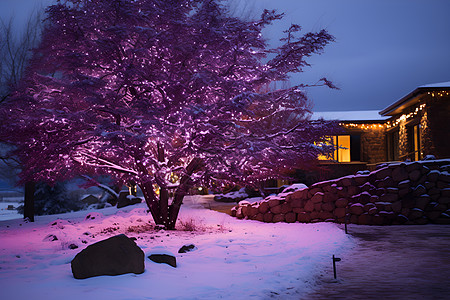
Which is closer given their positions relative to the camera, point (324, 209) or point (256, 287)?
point (256, 287)

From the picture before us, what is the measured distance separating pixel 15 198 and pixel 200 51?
177 ft

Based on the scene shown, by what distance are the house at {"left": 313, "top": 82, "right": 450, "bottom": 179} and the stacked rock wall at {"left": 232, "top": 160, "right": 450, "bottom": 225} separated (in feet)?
4.67

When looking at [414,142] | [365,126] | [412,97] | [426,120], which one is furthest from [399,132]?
[426,120]

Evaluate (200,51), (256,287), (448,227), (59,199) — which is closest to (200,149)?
(200,51)

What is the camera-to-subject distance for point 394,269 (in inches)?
256

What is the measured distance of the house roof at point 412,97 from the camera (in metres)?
16.1

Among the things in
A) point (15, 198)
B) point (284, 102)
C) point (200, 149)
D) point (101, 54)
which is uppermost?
point (101, 54)

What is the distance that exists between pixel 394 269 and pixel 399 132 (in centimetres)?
1663

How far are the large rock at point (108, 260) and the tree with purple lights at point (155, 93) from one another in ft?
11.4

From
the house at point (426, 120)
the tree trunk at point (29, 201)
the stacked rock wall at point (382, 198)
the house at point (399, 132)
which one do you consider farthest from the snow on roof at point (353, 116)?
the tree trunk at point (29, 201)

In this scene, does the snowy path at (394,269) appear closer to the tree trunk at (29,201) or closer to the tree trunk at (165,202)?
the tree trunk at (165,202)

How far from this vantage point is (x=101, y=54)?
33.8ft

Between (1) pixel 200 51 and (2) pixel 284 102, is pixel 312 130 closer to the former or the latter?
(2) pixel 284 102

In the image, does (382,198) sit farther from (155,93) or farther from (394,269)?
(155,93)
